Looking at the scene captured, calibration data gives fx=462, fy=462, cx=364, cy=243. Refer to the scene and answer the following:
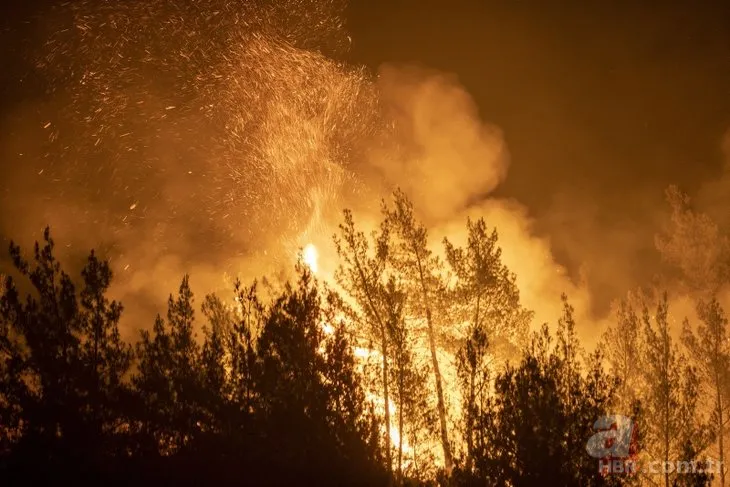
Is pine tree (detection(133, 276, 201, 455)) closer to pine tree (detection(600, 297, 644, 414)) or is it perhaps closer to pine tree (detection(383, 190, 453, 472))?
pine tree (detection(383, 190, 453, 472))

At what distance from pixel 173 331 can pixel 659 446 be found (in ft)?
82.1

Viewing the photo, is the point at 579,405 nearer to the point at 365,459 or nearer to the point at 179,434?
the point at 365,459

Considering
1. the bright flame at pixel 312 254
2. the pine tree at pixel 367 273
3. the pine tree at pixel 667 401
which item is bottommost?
the pine tree at pixel 667 401

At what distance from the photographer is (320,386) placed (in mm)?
12969

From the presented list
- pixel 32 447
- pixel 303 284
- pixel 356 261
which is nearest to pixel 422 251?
pixel 356 261

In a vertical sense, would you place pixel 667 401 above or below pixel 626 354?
below

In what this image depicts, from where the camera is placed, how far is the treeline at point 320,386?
11.1 m

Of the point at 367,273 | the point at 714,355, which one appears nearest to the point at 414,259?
the point at 367,273

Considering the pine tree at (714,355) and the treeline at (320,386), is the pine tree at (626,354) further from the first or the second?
the treeline at (320,386)

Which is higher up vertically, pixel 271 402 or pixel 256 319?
pixel 256 319

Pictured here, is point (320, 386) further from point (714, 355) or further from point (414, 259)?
point (714, 355)

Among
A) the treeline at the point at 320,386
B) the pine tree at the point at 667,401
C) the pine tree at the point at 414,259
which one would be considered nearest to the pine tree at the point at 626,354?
the pine tree at the point at 667,401

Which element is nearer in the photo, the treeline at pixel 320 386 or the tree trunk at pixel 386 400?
the treeline at pixel 320 386

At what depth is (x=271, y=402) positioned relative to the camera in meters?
13.4
